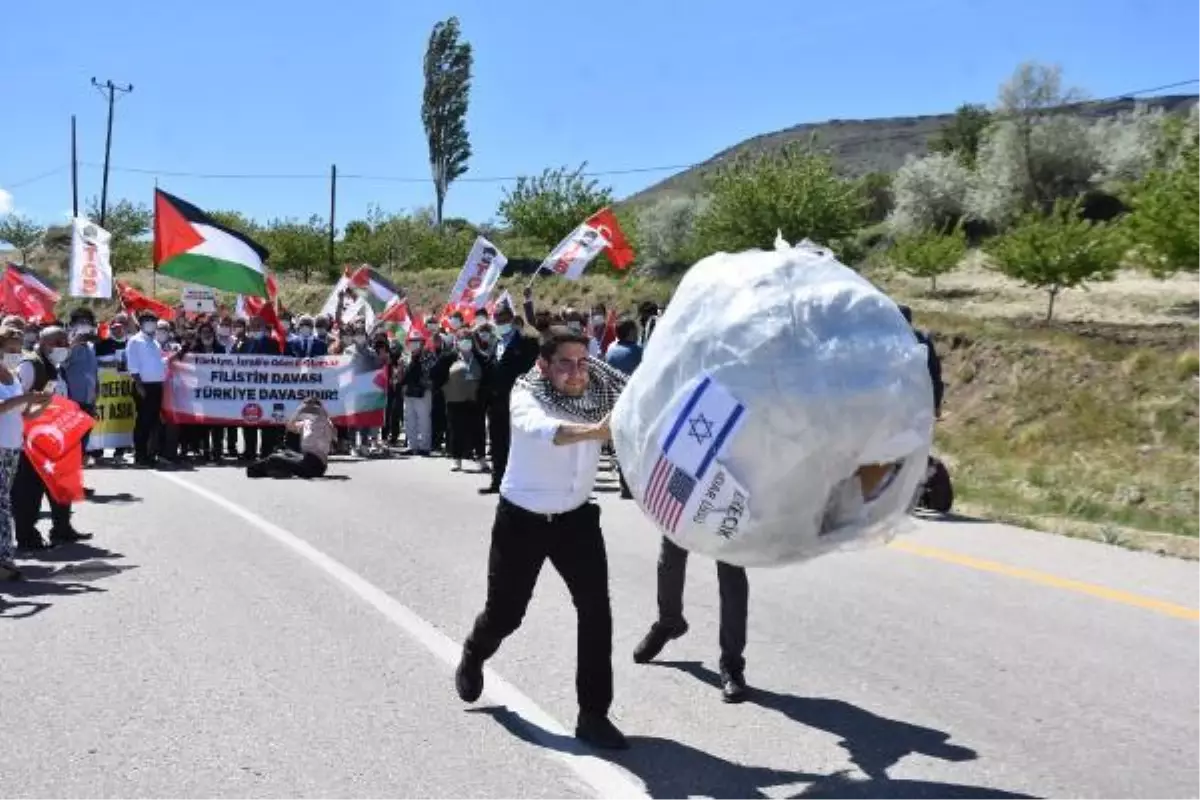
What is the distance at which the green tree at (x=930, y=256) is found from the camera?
127 feet

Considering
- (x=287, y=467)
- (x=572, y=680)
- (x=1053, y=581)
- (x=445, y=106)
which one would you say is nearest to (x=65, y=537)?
(x=287, y=467)

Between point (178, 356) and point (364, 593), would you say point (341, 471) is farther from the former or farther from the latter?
point (364, 593)

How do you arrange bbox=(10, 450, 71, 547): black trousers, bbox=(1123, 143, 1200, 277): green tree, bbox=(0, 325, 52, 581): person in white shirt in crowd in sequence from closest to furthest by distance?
bbox=(0, 325, 52, 581): person in white shirt in crowd, bbox=(10, 450, 71, 547): black trousers, bbox=(1123, 143, 1200, 277): green tree

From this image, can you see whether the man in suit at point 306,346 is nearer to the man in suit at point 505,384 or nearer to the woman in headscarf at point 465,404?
the woman in headscarf at point 465,404

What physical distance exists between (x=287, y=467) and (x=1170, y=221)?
65.5ft

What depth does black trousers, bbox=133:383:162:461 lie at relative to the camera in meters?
17.0

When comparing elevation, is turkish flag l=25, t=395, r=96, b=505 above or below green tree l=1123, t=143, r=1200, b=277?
below

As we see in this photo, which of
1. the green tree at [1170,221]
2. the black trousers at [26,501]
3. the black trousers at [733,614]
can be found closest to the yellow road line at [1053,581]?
the black trousers at [733,614]

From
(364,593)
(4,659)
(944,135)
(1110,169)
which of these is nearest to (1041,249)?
(364,593)

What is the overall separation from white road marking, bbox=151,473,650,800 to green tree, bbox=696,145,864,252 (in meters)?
33.9

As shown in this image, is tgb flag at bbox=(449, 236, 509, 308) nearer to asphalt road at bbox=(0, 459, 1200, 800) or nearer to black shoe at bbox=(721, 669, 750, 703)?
asphalt road at bbox=(0, 459, 1200, 800)

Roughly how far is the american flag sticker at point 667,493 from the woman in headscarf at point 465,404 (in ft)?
39.5

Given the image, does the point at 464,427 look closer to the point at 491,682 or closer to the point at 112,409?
the point at 112,409

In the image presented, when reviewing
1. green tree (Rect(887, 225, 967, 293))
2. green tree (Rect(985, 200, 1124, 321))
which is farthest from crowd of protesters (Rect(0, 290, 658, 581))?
green tree (Rect(887, 225, 967, 293))
